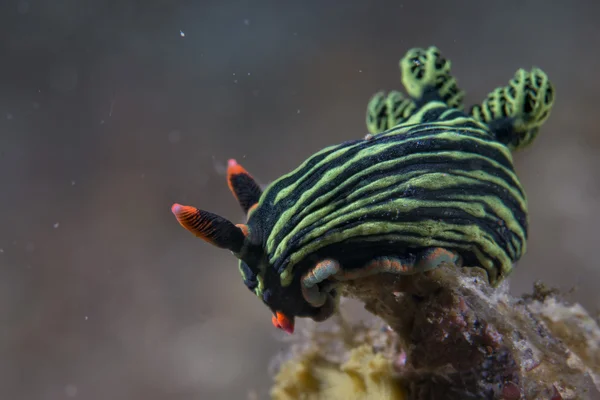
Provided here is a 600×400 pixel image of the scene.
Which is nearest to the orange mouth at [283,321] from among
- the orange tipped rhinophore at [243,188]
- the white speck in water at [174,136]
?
the orange tipped rhinophore at [243,188]

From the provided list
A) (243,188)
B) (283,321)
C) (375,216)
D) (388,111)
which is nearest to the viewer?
(375,216)

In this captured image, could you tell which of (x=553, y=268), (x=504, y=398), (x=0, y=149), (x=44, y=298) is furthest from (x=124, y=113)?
(x=553, y=268)

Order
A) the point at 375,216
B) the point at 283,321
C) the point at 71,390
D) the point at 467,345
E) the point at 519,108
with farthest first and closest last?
the point at 71,390 → the point at 519,108 → the point at 283,321 → the point at 375,216 → the point at 467,345

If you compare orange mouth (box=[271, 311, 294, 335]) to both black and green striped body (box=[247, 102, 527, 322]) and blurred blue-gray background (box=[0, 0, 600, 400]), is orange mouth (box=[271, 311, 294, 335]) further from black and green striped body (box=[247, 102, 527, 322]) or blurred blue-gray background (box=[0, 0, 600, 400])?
blurred blue-gray background (box=[0, 0, 600, 400])

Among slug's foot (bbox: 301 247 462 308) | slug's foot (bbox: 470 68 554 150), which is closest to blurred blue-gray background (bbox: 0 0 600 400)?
slug's foot (bbox: 470 68 554 150)

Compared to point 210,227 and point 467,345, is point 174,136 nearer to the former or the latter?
point 210,227

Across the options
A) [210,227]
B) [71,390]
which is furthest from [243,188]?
[71,390]
